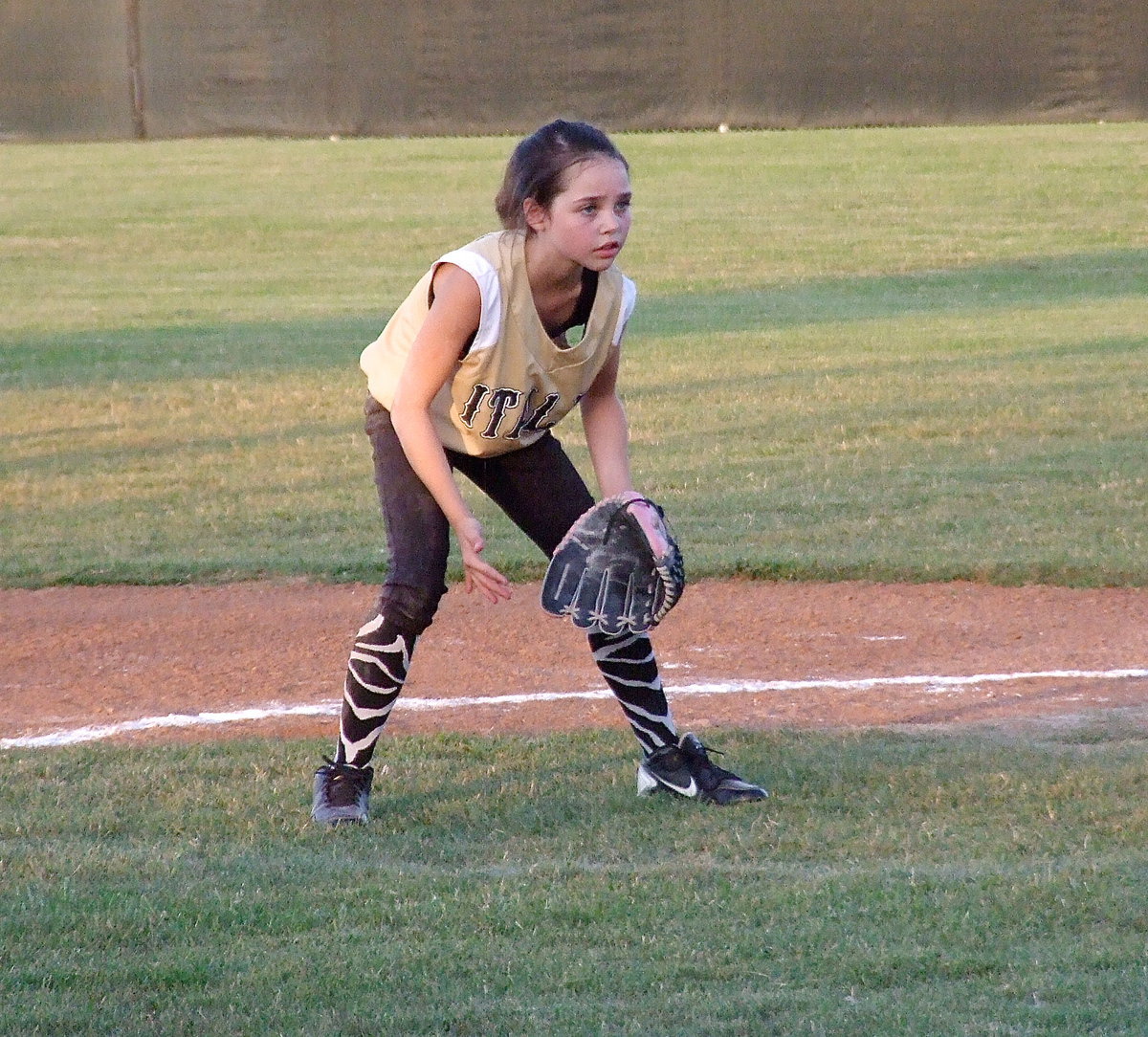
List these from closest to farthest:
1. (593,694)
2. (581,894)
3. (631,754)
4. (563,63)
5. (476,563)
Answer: (581,894)
(476,563)
(631,754)
(593,694)
(563,63)

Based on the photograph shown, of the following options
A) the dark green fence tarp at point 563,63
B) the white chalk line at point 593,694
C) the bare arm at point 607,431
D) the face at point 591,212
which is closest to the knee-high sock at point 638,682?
the bare arm at point 607,431

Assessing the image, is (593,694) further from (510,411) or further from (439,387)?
(439,387)

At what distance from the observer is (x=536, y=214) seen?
3723 mm

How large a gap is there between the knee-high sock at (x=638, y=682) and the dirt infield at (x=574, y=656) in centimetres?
71

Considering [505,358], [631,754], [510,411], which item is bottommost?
[631,754]

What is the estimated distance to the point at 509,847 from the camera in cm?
379

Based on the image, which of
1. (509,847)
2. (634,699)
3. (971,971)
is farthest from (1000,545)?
(971,971)

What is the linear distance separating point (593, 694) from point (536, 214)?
1984 millimetres

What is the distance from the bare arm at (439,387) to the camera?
3.66 metres

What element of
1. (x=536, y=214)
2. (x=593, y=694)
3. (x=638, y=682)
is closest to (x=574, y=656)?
(x=593, y=694)

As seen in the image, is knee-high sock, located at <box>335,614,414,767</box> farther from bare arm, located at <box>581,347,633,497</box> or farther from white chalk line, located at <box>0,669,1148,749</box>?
Result: white chalk line, located at <box>0,669,1148,749</box>

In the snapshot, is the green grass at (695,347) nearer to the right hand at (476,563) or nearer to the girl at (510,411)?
the girl at (510,411)

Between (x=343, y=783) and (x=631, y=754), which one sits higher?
(x=343, y=783)

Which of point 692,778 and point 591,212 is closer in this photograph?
point 591,212
